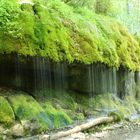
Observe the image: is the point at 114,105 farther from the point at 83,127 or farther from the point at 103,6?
the point at 103,6

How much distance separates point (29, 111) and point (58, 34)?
2.35 m

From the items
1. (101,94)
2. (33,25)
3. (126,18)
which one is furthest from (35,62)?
(126,18)

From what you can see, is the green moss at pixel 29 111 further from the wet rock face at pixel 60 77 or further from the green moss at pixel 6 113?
the wet rock face at pixel 60 77

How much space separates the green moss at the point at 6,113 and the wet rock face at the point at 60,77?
149cm

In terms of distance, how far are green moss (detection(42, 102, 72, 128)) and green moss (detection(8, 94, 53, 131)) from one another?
216 millimetres

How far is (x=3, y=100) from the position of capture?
9.77 meters

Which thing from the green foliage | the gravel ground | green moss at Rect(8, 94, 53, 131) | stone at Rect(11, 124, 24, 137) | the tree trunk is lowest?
the gravel ground

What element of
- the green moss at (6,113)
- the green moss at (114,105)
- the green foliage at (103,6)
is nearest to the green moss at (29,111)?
the green moss at (6,113)

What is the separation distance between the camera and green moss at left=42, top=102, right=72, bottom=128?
10.7 m

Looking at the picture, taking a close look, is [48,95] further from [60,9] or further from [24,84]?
[60,9]

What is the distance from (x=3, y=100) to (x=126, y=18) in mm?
17054

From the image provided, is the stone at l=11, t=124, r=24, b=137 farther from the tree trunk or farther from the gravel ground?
the gravel ground

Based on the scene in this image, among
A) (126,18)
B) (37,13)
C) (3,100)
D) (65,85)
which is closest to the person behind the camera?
(3,100)

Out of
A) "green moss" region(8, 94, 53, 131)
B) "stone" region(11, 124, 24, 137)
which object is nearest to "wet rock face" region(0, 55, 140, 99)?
"green moss" region(8, 94, 53, 131)
